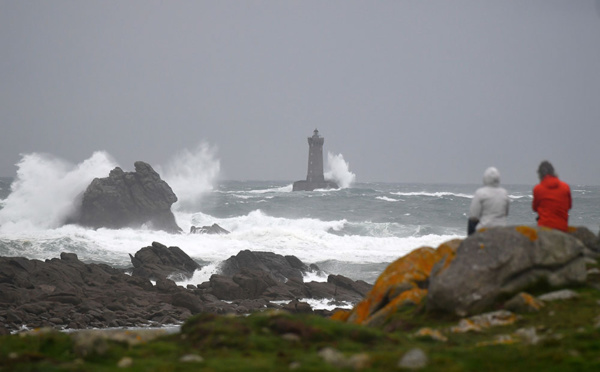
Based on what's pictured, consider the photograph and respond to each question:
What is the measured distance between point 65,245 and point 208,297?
766 inches

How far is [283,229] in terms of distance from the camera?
53562 millimetres

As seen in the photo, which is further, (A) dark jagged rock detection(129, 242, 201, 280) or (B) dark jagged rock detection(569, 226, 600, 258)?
(A) dark jagged rock detection(129, 242, 201, 280)

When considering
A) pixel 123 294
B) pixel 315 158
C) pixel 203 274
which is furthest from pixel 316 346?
pixel 315 158

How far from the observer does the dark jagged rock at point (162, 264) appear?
110ft

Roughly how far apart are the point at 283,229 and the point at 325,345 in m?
45.5

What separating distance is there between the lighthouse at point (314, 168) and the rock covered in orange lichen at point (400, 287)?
11190cm

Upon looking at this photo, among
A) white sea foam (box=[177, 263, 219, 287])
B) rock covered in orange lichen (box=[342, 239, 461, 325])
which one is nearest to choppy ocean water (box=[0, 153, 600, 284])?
white sea foam (box=[177, 263, 219, 287])

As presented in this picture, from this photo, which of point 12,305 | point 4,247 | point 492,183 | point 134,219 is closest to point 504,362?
point 492,183

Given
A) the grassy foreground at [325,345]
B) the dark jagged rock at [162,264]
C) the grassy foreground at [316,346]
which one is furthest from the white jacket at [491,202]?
the dark jagged rock at [162,264]

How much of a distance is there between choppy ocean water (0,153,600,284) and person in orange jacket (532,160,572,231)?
23823 millimetres

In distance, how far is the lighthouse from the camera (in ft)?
406

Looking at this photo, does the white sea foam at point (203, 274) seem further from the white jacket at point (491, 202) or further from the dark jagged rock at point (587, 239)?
the white jacket at point (491, 202)

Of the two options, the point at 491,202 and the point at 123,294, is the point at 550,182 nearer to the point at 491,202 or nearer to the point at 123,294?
the point at 491,202

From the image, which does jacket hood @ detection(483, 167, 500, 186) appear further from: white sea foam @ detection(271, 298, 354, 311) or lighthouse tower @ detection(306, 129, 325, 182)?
lighthouse tower @ detection(306, 129, 325, 182)
